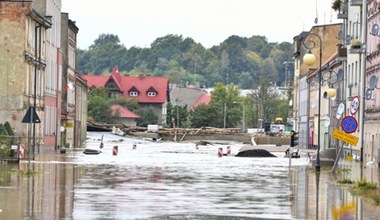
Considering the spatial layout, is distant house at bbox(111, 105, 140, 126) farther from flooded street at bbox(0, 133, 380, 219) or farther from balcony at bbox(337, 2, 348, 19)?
flooded street at bbox(0, 133, 380, 219)

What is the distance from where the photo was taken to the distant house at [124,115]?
17850 centimetres

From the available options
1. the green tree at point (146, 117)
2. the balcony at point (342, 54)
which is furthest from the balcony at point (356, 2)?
the green tree at point (146, 117)

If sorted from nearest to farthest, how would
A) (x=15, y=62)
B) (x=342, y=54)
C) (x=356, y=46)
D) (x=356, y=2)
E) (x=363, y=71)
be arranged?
(x=356, y=46)
(x=363, y=71)
(x=356, y=2)
(x=15, y=62)
(x=342, y=54)

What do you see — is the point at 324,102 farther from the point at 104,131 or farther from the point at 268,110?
the point at 268,110

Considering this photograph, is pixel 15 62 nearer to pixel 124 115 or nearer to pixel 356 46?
pixel 356 46

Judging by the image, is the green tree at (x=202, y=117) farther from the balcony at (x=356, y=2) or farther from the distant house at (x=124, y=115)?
the balcony at (x=356, y=2)

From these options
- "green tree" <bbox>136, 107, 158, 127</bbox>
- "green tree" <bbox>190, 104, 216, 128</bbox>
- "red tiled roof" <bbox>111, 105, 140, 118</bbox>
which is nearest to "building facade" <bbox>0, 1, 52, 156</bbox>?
"red tiled roof" <bbox>111, 105, 140, 118</bbox>

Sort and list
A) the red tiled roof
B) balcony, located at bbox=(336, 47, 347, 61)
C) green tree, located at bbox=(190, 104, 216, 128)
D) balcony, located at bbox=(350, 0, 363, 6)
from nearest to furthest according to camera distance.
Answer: balcony, located at bbox=(350, 0, 363, 6) → balcony, located at bbox=(336, 47, 347, 61) → the red tiled roof → green tree, located at bbox=(190, 104, 216, 128)

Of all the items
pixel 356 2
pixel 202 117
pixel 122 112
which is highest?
pixel 356 2

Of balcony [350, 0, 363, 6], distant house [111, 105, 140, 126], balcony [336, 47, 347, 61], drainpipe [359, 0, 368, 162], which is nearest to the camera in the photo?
drainpipe [359, 0, 368, 162]

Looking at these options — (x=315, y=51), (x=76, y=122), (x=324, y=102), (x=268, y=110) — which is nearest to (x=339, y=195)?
(x=324, y=102)

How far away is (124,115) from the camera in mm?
183000

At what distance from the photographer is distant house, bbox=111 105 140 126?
178 metres

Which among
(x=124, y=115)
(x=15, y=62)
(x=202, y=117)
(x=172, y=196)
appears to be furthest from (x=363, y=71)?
(x=202, y=117)
